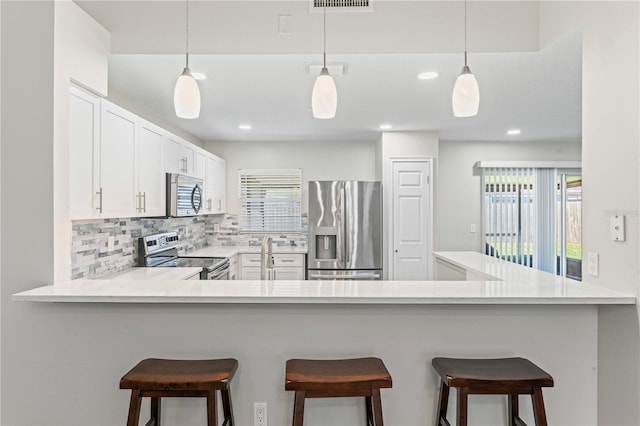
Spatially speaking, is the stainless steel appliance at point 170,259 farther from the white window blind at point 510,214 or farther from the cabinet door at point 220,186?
the white window blind at point 510,214

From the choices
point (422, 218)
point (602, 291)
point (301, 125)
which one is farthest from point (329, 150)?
point (602, 291)

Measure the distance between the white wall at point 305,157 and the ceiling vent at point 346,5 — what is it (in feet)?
10.7

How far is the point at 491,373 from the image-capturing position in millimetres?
1633

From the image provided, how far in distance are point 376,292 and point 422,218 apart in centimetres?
329

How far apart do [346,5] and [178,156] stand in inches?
83.4

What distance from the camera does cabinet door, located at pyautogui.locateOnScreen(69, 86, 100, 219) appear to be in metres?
2.17

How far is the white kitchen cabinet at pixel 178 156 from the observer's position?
358 cm

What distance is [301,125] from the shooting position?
15.2 ft

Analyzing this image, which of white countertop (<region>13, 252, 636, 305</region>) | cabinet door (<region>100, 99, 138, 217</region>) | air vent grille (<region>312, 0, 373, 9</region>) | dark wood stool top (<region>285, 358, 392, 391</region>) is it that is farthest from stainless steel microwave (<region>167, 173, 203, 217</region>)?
dark wood stool top (<region>285, 358, 392, 391</region>)

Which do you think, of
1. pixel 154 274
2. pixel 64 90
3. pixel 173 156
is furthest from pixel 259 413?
pixel 173 156

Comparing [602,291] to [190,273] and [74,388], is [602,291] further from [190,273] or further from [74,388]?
[190,273]

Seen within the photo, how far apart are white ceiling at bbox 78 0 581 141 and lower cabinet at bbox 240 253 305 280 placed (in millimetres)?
2207

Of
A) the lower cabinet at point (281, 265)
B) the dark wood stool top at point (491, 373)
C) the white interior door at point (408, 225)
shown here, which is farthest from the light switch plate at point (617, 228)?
the lower cabinet at point (281, 265)

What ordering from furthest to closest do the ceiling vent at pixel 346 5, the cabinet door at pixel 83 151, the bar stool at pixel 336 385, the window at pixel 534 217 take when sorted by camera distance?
the window at pixel 534 217
the ceiling vent at pixel 346 5
the cabinet door at pixel 83 151
the bar stool at pixel 336 385
